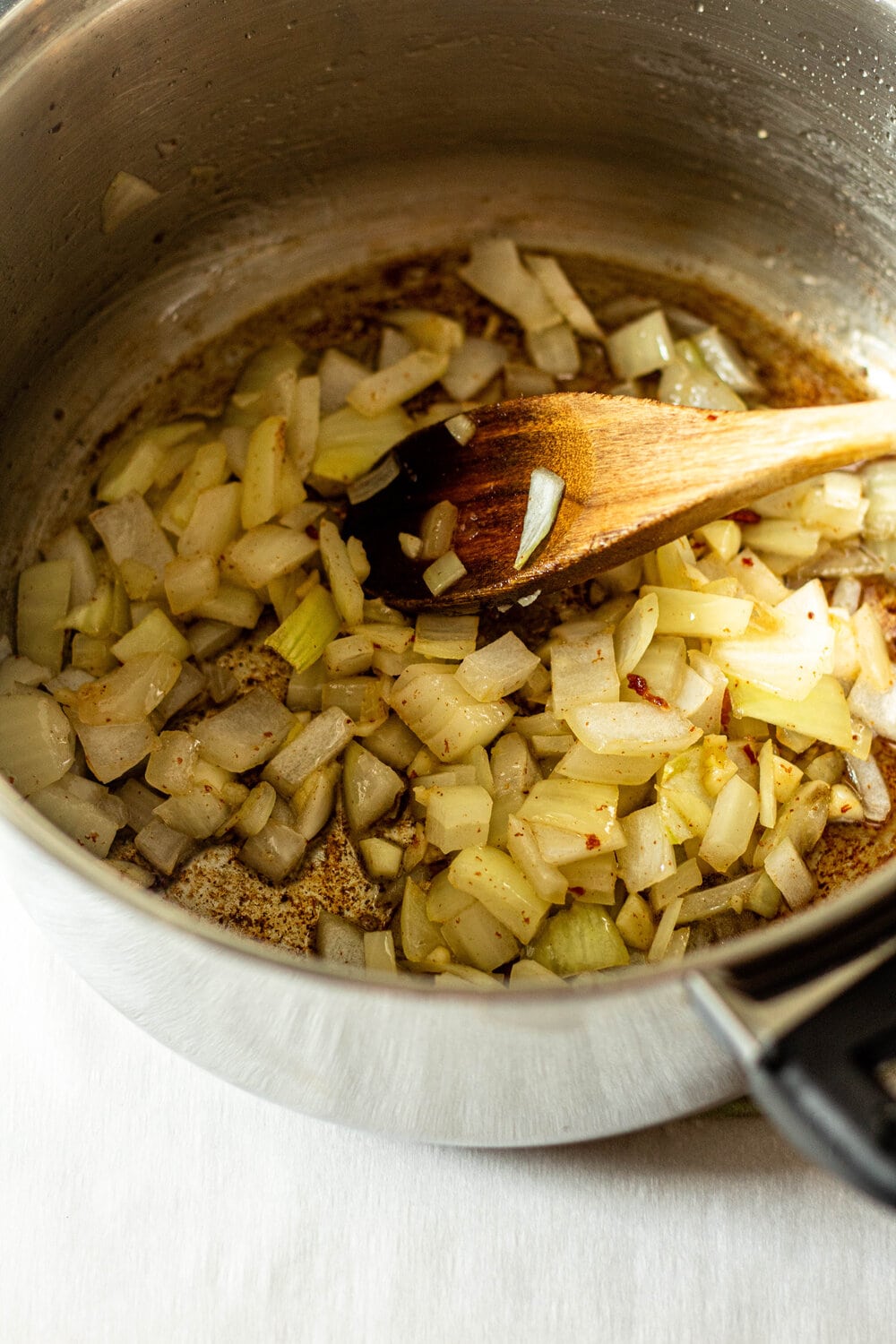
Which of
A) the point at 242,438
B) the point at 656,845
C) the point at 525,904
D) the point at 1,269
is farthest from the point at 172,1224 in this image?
the point at 1,269

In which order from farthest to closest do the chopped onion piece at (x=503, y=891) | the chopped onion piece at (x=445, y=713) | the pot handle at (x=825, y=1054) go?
1. the chopped onion piece at (x=445, y=713)
2. the chopped onion piece at (x=503, y=891)
3. the pot handle at (x=825, y=1054)

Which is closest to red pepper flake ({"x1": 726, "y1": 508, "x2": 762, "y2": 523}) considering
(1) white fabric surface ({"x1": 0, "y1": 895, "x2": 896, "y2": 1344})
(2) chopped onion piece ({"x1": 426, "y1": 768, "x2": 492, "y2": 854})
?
(2) chopped onion piece ({"x1": 426, "y1": 768, "x2": 492, "y2": 854})

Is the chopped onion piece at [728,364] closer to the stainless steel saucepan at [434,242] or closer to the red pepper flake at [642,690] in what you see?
the stainless steel saucepan at [434,242]

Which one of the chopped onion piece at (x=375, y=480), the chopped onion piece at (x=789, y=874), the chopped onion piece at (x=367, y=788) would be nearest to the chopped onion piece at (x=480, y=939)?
the chopped onion piece at (x=367, y=788)

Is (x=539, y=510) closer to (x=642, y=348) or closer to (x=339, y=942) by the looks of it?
(x=642, y=348)

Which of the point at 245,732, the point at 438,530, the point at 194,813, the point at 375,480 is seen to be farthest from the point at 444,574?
the point at 194,813

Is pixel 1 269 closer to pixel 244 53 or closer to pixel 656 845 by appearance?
pixel 244 53

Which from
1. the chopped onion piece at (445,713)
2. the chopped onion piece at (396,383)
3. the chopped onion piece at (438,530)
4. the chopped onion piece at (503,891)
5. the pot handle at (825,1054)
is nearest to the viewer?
the pot handle at (825,1054)
